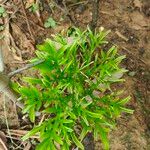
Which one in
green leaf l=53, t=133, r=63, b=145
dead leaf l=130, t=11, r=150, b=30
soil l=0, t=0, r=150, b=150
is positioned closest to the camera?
green leaf l=53, t=133, r=63, b=145

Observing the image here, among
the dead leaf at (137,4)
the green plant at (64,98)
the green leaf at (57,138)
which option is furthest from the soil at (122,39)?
the green leaf at (57,138)

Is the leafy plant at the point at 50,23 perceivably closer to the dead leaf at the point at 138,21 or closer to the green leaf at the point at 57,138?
the dead leaf at the point at 138,21

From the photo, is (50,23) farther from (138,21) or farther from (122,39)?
(138,21)

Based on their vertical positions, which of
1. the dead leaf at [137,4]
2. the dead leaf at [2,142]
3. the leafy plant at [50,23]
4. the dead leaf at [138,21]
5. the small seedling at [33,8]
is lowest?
the dead leaf at [138,21]

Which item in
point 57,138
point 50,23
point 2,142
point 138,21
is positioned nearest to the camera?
point 57,138

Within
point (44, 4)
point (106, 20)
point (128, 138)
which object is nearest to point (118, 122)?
point (128, 138)

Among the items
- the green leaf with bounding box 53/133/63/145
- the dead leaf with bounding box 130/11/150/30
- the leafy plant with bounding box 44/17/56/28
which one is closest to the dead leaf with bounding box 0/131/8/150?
the green leaf with bounding box 53/133/63/145

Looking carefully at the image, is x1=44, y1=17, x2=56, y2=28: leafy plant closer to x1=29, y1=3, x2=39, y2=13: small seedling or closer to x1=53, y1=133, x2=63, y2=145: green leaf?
x1=29, y1=3, x2=39, y2=13: small seedling

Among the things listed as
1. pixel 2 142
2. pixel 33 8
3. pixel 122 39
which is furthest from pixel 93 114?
pixel 33 8
